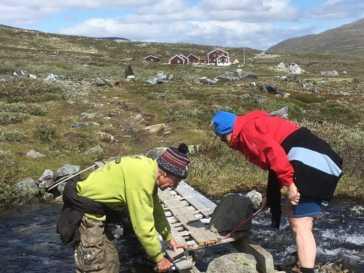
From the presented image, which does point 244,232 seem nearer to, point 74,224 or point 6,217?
point 74,224

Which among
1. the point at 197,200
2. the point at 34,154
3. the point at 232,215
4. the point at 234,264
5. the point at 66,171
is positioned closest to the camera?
the point at 234,264

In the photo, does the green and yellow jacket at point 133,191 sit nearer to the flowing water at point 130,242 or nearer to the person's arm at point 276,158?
the person's arm at point 276,158

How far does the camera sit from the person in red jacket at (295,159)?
7.63 m

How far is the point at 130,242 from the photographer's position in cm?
1259

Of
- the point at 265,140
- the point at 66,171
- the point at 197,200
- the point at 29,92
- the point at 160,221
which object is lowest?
the point at 66,171

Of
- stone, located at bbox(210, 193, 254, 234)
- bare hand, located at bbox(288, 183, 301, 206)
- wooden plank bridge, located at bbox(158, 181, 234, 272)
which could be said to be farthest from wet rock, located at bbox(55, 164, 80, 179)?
bare hand, located at bbox(288, 183, 301, 206)

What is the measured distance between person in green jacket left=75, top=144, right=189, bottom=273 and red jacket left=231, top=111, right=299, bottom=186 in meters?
1.46

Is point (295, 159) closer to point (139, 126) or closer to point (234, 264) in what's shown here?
point (234, 264)

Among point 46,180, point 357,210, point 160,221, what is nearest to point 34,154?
point 46,180

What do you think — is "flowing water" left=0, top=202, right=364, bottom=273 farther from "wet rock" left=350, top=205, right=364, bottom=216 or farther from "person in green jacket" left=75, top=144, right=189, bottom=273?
"person in green jacket" left=75, top=144, right=189, bottom=273

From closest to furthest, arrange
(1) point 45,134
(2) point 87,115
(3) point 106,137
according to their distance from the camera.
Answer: (1) point 45,134
(3) point 106,137
(2) point 87,115

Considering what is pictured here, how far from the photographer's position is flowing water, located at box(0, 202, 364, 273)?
11305 mm

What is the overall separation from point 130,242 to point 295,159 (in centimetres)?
593

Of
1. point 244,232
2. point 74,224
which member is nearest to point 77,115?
point 244,232
